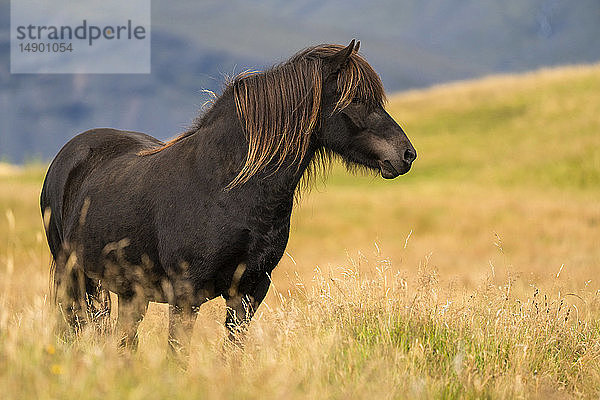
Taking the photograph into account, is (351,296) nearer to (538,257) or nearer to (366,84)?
(366,84)

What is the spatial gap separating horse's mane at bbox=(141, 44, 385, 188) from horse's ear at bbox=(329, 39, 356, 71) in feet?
0.12

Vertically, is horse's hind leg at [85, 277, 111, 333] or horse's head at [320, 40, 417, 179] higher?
horse's head at [320, 40, 417, 179]

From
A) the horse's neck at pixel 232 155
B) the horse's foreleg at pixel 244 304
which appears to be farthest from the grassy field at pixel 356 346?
the horse's neck at pixel 232 155

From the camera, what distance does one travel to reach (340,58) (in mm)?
4617

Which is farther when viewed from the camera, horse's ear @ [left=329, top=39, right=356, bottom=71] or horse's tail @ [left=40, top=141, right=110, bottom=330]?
horse's tail @ [left=40, top=141, right=110, bottom=330]

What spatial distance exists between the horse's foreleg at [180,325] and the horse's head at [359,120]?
1.61 meters

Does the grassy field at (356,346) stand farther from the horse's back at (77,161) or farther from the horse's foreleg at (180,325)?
the horse's back at (77,161)

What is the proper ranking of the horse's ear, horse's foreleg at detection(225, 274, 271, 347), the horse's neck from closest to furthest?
1. the horse's ear
2. the horse's neck
3. horse's foreleg at detection(225, 274, 271, 347)

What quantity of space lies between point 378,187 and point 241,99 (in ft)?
77.8

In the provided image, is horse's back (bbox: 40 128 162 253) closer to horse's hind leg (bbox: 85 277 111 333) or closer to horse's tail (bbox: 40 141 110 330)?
horse's tail (bbox: 40 141 110 330)

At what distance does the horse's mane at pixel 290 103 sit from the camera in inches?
181

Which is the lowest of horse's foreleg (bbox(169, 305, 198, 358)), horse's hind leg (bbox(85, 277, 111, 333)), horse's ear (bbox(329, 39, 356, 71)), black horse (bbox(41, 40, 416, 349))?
horse's hind leg (bbox(85, 277, 111, 333))

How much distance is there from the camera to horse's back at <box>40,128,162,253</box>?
6258mm

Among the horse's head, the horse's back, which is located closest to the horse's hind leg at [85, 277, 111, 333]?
the horse's back
